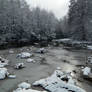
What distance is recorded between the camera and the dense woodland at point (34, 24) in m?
27.6

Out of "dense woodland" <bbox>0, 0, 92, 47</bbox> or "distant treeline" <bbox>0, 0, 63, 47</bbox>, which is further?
"distant treeline" <bbox>0, 0, 63, 47</bbox>

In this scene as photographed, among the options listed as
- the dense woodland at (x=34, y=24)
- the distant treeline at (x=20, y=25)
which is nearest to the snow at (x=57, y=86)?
the dense woodland at (x=34, y=24)

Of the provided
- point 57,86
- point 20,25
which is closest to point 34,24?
point 20,25

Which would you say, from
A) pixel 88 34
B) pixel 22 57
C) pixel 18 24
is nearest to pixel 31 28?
pixel 18 24

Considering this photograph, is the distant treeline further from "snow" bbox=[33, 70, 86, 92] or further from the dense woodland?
"snow" bbox=[33, 70, 86, 92]

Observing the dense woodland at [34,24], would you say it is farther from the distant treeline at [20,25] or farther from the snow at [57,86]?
the snow at [57,86]

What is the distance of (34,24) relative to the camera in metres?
39.4

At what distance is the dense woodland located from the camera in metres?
27.6

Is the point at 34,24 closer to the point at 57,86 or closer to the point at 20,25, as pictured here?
the point at 20,25

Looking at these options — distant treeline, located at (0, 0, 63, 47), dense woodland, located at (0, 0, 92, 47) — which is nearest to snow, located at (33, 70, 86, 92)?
dense woodland, located at (0, 0, 92, 47)

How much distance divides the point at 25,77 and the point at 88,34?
20.3 m

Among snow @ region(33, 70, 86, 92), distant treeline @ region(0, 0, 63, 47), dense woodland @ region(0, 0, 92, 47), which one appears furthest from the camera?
distant treeline @ region(0, 0, 63, 47)

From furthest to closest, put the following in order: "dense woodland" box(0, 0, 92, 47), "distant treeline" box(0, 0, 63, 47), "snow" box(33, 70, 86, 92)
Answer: "distant treeline" box(0, 0, 63, 47) → "dense woodland" box(0, 0, 92, 47) → "snow" box(33, 70, 86, 92)

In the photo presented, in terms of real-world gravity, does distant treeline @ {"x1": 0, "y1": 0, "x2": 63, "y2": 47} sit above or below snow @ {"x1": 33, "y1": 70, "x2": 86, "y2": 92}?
above
